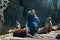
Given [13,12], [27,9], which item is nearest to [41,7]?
[27,9]

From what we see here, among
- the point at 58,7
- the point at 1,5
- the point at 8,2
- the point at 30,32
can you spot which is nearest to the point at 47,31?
the point at 30,32

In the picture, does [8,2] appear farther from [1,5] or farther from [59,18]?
[59,18]

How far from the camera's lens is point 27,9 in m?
38.2

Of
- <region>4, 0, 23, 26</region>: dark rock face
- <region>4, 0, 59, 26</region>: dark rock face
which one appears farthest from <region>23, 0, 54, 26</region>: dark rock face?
<region>4, 0, 23, 26</region>: dark rock face

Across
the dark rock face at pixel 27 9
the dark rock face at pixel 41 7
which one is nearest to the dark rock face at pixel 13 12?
the dark rock face at pixel 27 9

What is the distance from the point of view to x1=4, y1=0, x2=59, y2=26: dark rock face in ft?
119

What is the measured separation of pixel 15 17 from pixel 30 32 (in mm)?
24041

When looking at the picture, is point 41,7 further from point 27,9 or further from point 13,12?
point 13,12

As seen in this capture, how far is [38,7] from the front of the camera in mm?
39312

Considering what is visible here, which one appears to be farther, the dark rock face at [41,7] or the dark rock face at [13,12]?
the dark rock face at [41,7]

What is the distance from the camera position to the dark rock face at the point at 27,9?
119ft

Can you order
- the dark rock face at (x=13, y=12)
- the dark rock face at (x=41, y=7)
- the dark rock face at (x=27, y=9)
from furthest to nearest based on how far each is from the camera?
the dark rock face at (x=41, y=7), the dark rock face at (x=27, y=9), the dark rock face at (x=13, y=12)

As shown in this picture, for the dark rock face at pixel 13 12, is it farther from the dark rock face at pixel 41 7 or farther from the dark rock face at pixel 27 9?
the dark rock face at pixel 41 7

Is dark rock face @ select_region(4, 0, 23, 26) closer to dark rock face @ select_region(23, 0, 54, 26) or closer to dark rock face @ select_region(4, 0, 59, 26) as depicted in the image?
dark rock face @ select_region(4, 0, 59, 26)
